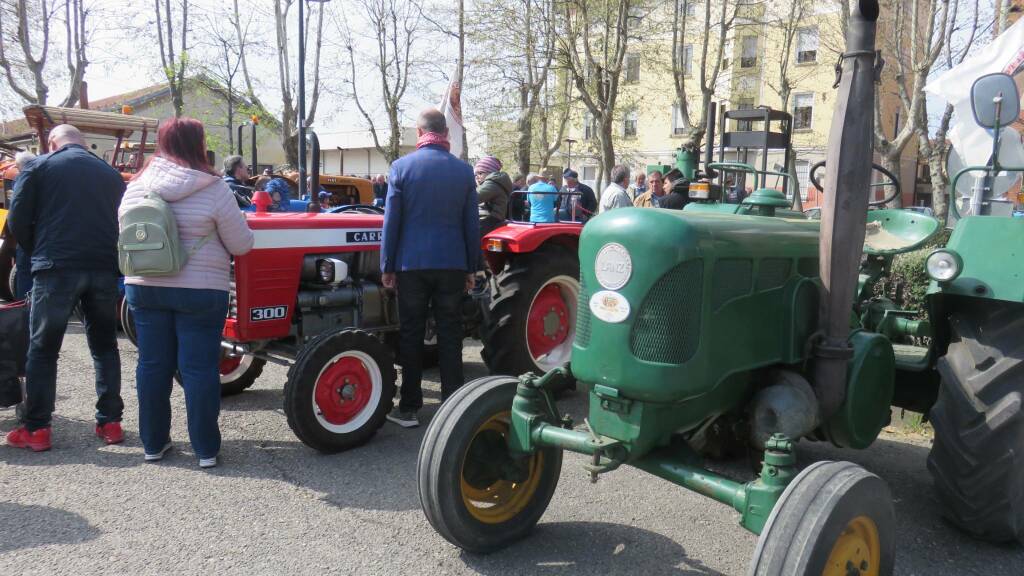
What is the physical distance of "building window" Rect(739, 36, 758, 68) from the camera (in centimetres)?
2716

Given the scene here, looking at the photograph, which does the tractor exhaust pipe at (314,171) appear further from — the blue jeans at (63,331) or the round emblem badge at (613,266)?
the round emblem badge at (613,266)

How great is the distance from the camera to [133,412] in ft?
15.3

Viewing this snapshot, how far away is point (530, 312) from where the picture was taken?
5035 millimetres

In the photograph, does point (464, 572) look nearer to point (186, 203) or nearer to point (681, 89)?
point (186, 203)

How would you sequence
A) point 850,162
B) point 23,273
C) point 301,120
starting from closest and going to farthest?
point 850,162
point 23,273
point 301,120

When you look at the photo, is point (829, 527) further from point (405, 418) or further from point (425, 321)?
point (405, 418)

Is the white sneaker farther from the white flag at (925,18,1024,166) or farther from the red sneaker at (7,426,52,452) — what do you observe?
the white flag at (925,18,1024,166)

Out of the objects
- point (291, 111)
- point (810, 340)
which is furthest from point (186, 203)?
point (291, 111)

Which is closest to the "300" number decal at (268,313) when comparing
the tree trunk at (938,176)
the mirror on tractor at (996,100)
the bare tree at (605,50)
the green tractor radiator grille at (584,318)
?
the green tractor radiator grille at (584,318)

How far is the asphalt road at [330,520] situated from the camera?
2826 mm

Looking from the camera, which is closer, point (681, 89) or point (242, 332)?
point (242, 332)

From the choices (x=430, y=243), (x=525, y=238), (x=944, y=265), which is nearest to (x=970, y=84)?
(x=944, y=265)

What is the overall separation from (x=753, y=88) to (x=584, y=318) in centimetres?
2960

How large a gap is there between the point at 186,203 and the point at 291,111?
20.8 m
